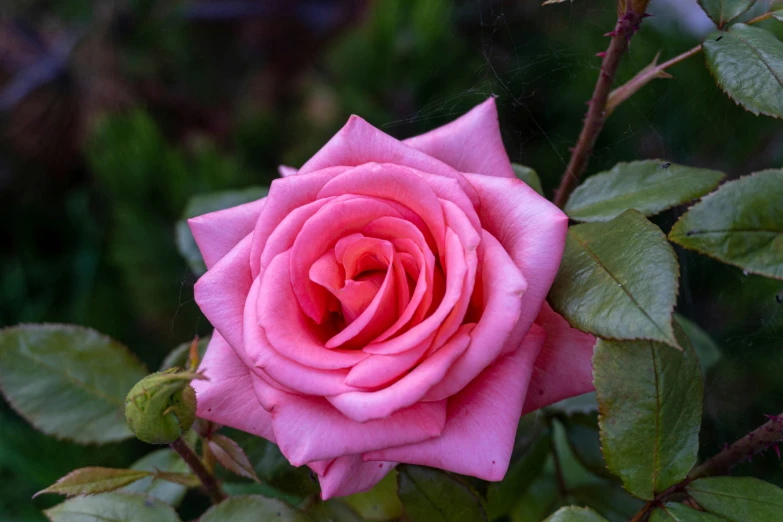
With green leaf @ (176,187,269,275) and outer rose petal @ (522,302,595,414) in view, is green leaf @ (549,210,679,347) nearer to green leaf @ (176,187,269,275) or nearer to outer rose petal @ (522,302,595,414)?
outer rose petal @ (522,302,595,414)

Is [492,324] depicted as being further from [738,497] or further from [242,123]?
[242,123]

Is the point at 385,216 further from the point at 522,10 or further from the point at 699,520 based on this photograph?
the point at 522,10

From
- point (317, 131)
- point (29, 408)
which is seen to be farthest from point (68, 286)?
point (29, 408)

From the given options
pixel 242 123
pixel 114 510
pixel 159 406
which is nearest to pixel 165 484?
pixel 114 510

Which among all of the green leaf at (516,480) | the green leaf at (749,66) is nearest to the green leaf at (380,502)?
the green leaf at (516,480)

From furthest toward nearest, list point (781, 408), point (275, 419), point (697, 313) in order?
point (697, 313) → point (781, 408) → point (275, 419)
